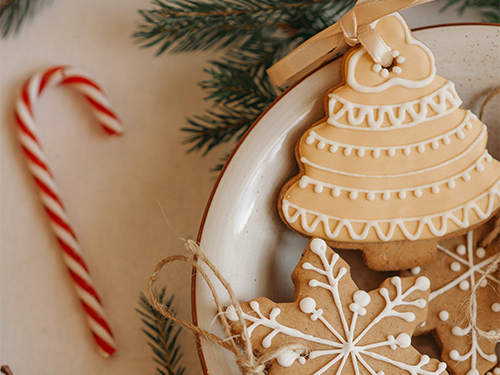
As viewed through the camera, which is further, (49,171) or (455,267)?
(49,171)

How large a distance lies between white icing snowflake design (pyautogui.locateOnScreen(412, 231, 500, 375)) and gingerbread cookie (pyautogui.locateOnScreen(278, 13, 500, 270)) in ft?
0.20

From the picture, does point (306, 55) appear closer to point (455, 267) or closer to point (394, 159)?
point (394, 159)

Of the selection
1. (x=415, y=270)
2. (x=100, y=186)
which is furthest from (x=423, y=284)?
(x=100, y=186)

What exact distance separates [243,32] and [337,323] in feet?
1.87

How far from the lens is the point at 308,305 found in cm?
61

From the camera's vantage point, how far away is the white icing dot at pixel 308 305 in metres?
0.61

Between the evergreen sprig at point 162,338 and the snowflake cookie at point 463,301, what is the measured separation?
1.51ft

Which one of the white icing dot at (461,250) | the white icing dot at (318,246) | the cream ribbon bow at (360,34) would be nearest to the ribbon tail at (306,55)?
the cream ribbon bow at (360,34)

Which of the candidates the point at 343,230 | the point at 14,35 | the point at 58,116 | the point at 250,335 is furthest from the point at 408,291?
the point at 14,35

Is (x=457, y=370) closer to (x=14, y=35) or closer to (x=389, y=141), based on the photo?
(x=389, y=141)

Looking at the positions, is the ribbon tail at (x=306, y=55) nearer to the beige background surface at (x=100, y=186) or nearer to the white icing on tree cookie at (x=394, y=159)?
the white icing on tree cookie at (x=394, y=159)

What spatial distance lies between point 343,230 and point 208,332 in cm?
24

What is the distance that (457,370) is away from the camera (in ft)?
2.10

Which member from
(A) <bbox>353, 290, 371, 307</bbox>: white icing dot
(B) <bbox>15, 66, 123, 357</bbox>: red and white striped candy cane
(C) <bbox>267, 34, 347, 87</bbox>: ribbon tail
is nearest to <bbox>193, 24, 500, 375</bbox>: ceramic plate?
(C) <bbox>267, 34, 347, 87</bbox>: ribbon tail
